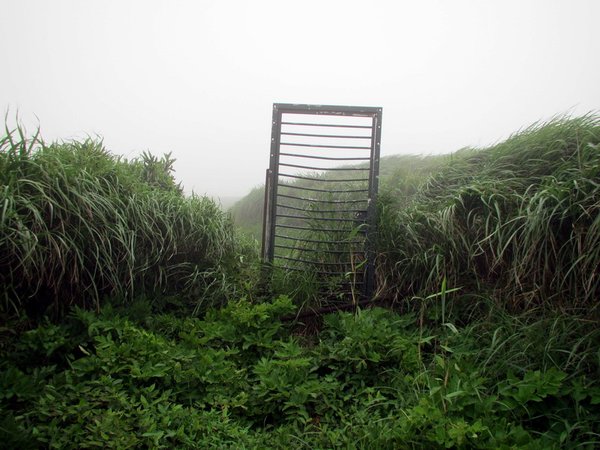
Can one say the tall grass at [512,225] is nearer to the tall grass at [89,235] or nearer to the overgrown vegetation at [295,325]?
the overgrown vegetation at [295,325]

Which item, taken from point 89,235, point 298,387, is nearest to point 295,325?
point 298,387

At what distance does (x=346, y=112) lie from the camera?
398 centimetres

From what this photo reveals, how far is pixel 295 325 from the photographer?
3441 millimetres

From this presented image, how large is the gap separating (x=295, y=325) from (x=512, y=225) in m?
1.78

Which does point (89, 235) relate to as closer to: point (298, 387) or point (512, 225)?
point (298, 387)

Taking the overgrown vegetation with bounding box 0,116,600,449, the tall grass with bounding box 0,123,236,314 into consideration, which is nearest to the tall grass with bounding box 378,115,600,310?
the overgrown vegetation with bounding box 0,116,600,449

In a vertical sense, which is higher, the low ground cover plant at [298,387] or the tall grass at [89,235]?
the tall grass at [89,235]

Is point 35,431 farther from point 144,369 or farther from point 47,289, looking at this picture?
point 47,289

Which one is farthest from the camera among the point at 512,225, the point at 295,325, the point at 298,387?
the point at 295,325

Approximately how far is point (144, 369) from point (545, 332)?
2.17 m

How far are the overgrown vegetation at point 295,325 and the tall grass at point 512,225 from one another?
15mm

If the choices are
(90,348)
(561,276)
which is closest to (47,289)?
(90,348)

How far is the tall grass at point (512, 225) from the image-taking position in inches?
97.5

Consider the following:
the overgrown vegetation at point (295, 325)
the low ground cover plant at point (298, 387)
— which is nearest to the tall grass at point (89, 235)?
the overgrown vegetation at point (295, 325)
